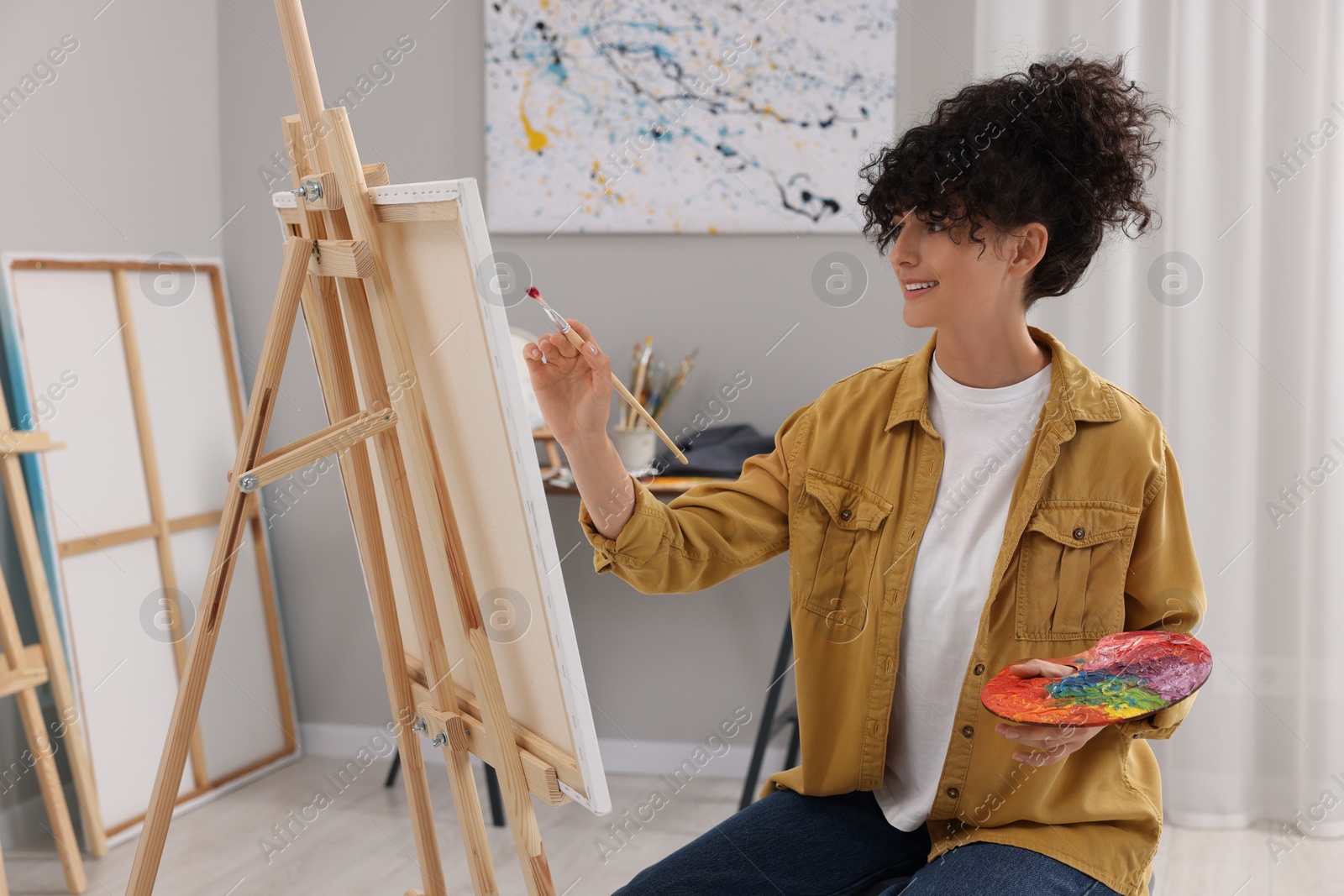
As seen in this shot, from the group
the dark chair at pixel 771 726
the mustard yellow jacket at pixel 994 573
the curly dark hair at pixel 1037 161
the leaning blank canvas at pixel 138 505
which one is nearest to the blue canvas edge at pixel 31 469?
the leaning blank canvas at pixel 138 505

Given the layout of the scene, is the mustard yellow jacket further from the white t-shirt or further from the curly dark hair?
the curly dark hair

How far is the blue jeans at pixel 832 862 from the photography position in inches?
41.9

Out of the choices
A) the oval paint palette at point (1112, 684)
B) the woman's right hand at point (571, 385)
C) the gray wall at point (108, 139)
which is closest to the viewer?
the oval paint palette at point (1112, 684)

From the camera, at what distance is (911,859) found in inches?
47.7

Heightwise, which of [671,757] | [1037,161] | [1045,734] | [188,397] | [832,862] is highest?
[1037,161]

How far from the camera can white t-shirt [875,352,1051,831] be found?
3.94ft

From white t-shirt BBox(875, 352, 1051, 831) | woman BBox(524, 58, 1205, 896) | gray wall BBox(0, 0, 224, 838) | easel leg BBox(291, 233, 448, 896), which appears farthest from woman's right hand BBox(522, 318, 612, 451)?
gray wall BBox(0, 0, 224, 838)

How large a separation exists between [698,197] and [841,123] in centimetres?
38

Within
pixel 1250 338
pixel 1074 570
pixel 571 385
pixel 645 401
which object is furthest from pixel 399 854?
pixel 1250 338

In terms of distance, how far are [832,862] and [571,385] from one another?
0.60 metres

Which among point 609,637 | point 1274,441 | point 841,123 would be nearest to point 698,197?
point 841,123

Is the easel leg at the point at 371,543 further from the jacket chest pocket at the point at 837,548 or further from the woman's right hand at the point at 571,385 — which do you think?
the jacket chest pocket at the point at 837,548

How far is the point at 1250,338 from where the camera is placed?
2299 millimetres

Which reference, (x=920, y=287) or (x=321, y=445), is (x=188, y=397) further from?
(x=920, y=287)
